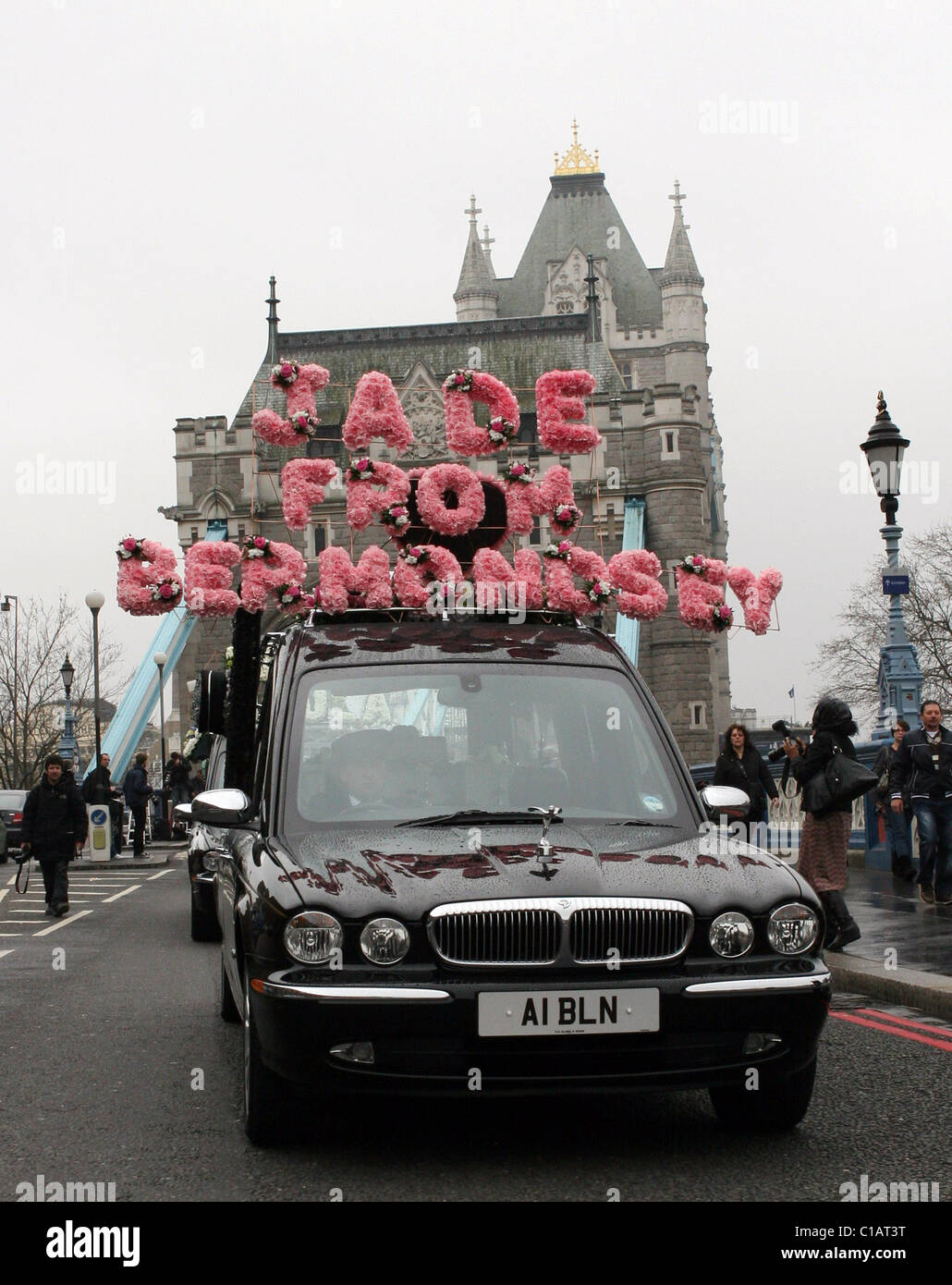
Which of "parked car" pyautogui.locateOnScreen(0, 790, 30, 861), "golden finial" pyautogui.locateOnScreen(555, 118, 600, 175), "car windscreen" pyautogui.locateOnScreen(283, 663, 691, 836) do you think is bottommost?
"parked car" pyautogui.locateOnScreen(0, 790, 30, 861)

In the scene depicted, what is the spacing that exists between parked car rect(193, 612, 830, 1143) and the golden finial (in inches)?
4384

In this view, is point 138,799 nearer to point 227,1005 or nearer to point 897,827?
point 897,827

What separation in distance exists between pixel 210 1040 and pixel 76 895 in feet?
41.2

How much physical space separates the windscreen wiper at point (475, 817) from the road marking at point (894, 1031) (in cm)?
275

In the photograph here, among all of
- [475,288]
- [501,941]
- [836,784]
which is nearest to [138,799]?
[836,784]

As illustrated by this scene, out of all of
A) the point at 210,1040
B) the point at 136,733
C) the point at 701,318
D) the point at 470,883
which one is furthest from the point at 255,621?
the point at 701,318

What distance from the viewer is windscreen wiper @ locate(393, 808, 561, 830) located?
18.9 feet

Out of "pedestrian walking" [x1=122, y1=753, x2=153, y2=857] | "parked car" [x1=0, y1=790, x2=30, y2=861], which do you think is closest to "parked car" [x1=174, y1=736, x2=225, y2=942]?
"pedestrian walking" [x1=122, y1=753, x2=153, y2=857]

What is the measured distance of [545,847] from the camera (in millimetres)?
5402

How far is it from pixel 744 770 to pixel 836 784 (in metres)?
3.83

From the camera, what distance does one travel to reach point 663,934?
5.08 meters

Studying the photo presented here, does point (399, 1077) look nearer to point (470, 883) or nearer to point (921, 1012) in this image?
point (470, 883)

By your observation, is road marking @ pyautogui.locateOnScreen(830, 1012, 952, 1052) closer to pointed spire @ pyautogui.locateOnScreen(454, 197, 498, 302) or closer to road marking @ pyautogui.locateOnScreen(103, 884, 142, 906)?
road marking @ pyautogui.locateOnScreen(103, 884, 142, 906)

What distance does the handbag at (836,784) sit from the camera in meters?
10.4
